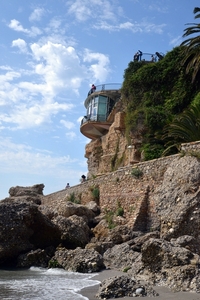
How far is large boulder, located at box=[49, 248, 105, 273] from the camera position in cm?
1048

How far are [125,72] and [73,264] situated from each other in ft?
63.0

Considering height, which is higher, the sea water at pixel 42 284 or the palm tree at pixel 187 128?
the palm tree at pixel 187 128

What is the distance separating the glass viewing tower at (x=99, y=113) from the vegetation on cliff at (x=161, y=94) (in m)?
5.73

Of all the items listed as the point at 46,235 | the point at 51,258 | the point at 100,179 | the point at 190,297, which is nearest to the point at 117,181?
the point at 100,179

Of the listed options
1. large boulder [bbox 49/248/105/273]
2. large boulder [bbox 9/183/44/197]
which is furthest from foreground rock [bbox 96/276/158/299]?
large boulder [bbox 9/183/44/197]

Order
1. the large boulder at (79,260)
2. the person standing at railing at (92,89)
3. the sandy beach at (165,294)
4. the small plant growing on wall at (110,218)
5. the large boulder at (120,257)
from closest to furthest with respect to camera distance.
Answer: the sandy beach at (165,294) → the large boulder at (79,260) → the large boulder at (120,257) → the small plant growing on wall at (110,218) → the person standing at railing at (92,89)

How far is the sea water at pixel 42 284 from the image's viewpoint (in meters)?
7.16

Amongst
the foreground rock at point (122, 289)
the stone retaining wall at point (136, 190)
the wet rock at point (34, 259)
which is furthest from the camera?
the stone retaining wall at point (136, 190)

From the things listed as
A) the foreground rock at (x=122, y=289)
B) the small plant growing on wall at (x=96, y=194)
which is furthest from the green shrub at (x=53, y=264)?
the small plant growing on wall at (x=96, y=194)

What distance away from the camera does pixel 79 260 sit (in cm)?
1073

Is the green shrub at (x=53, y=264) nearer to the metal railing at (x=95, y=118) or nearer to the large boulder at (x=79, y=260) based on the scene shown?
the large boulder at (x=79, y=260)

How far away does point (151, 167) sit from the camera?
15.8 m

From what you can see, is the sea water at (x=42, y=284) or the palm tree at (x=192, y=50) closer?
the sea water at (x=42, y=284)

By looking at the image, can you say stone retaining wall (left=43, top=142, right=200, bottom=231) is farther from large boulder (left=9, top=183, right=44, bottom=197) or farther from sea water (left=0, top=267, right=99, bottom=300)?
large boulder (left=9, top=183, right=44, bottom=197)
